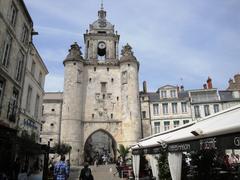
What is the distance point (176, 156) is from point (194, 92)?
24.7 m

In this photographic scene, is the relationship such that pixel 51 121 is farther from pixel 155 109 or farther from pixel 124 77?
pixel 155 109

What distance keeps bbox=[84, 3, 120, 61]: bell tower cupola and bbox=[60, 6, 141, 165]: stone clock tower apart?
164 mm

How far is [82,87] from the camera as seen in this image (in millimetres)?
29875

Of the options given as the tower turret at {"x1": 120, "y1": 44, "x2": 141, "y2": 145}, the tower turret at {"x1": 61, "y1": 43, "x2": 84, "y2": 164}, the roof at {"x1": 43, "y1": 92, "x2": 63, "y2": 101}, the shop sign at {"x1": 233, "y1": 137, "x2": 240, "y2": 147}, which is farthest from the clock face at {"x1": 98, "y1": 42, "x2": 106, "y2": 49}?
the shop sign at {"x1": 233, "y1": 137, "x2": 240, "y2": 147}

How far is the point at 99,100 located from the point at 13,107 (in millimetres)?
18468

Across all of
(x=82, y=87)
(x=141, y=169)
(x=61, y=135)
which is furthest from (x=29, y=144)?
(x=82, y=87)

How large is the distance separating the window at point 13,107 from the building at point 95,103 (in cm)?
1518

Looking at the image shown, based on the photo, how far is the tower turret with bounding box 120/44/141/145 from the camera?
27703 mm

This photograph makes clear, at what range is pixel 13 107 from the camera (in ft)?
38.4

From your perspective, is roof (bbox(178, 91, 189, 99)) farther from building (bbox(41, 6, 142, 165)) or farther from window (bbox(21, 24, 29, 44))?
window (bbox(21, 24, 29, 44))

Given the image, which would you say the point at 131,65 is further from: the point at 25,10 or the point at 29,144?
the point at 29,144

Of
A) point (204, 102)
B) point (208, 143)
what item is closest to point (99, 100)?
point (204, 102)

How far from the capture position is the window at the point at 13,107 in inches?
441

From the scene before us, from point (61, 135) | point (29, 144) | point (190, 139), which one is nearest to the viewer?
point (190, 139)
